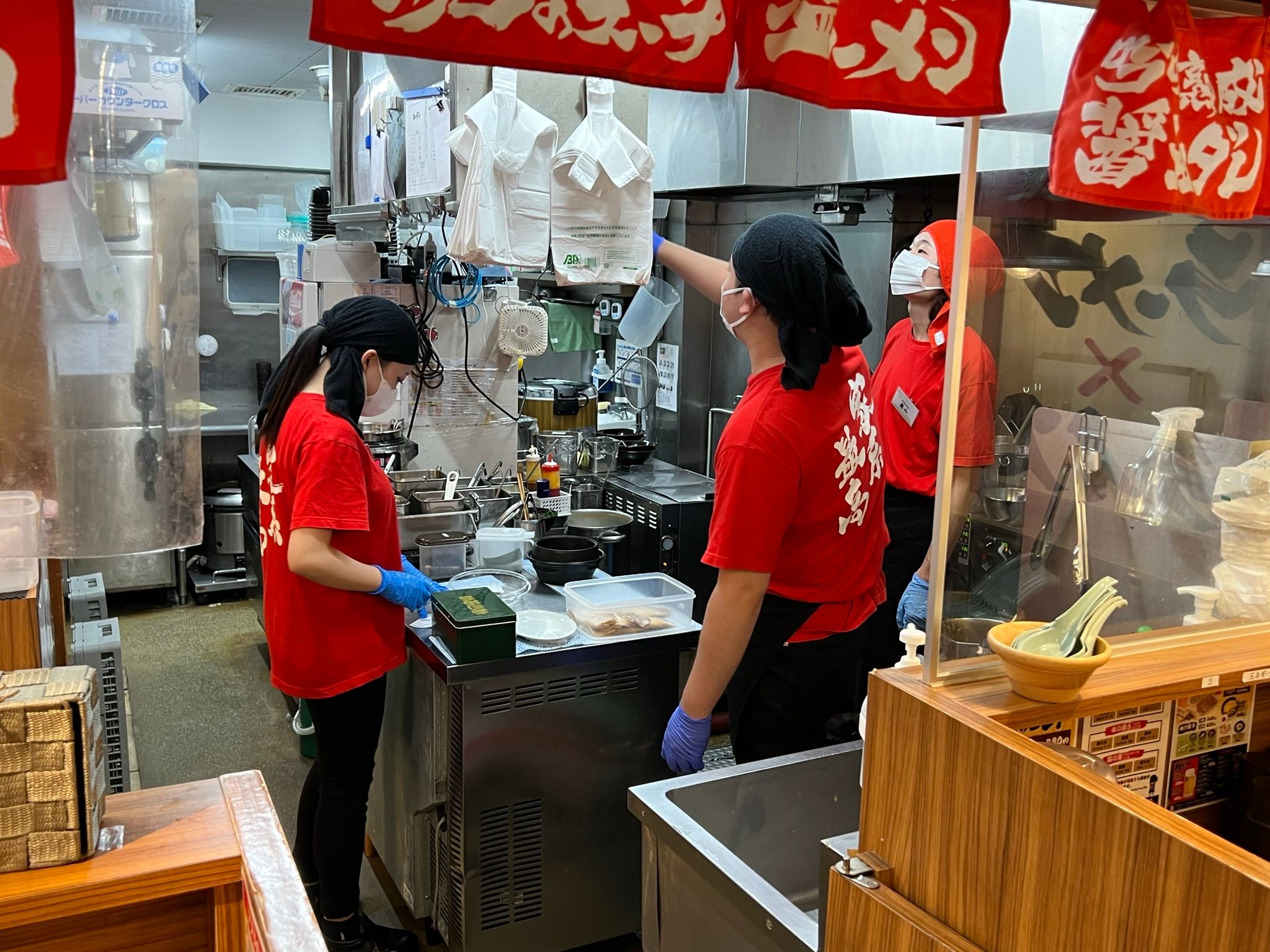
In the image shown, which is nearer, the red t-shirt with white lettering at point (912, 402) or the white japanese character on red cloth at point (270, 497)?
the white japanese character on red cloth at point (270, 497)

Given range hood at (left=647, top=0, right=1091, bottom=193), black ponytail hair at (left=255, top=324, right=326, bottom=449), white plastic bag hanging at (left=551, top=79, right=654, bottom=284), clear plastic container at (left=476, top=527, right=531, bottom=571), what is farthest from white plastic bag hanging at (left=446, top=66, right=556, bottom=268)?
clear plastic container at (left=476, top=527, right=531, bottom=571)

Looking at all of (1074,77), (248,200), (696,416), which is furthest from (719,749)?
(248,200)

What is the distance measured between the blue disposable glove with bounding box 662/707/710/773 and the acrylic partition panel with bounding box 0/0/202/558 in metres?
1.36

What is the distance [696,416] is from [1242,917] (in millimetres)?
4217

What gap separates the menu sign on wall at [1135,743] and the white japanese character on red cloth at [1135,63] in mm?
873

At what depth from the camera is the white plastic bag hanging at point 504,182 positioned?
3.18 meters

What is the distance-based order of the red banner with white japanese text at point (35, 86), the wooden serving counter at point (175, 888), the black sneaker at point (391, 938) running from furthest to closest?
the black sneaker at point (391, 938) < the wooden serving counter at point (175, 888) < the red banner with white japanese text at point (35, 86)

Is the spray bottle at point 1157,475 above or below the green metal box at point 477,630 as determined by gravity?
above

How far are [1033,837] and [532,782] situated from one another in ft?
5.69

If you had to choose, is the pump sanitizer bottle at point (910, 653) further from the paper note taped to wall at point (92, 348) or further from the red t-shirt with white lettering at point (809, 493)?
the paper note taped to wall at point (92, 348)

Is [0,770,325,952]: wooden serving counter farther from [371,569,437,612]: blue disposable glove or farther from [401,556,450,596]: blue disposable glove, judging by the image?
[401,556,450,596]: blue disposable glove

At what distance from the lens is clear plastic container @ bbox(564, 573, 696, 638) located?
2881 millimetres

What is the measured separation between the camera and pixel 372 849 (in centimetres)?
348

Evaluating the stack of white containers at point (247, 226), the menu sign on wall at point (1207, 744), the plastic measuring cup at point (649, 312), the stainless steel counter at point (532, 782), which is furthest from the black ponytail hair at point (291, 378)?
the stack of white containers at point (247, 226)
